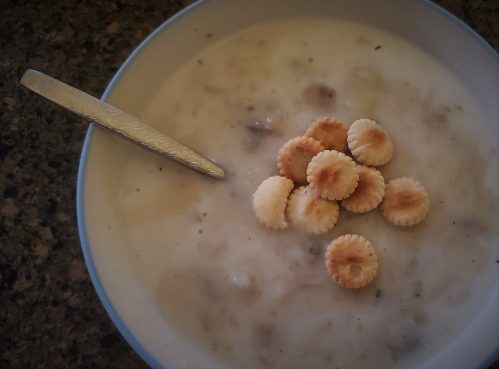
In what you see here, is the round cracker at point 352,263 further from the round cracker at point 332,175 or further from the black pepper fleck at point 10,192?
the black pepper fleck at point 10,192

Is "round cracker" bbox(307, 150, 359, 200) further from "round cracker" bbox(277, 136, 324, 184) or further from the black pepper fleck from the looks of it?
the black pepper fleck

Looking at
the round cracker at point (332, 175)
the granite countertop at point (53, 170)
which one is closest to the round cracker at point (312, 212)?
the round cracker at point (332, 175)

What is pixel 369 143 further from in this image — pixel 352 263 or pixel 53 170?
pixel 53 170

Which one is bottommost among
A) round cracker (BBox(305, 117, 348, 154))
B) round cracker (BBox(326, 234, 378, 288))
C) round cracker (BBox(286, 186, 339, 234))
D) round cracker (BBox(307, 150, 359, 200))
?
round cracker (BBox(326, 234, 378, 288))

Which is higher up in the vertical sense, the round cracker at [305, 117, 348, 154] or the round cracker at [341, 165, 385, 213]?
the round cracker at [305, 117, 348, 154]

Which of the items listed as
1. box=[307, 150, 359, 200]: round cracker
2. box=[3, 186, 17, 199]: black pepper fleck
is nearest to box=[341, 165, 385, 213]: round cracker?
box=[307, 150, 359, 200]: round cracker

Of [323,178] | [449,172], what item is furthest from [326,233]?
[449,172]

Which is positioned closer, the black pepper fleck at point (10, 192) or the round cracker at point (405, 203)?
the round cracker at point (405, 203)
